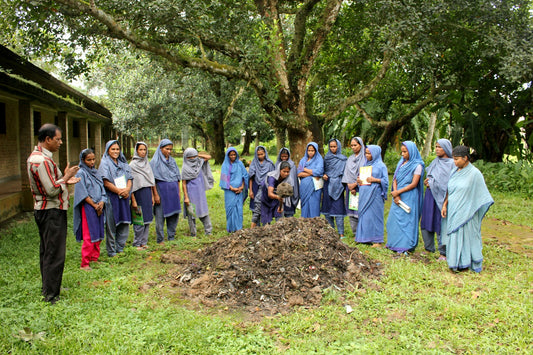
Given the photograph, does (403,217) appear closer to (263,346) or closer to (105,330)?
(263,346)

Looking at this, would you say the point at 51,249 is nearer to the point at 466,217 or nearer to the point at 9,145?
the point at 466,217

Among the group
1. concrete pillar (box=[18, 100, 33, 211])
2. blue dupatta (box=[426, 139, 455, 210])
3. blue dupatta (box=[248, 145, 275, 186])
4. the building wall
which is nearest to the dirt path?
blue dupatta (box=[426, 139, 455, 210])

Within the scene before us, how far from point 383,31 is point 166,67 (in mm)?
6396

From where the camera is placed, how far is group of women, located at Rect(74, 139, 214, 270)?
525cm

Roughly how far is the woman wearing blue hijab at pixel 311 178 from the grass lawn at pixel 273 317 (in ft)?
6.23

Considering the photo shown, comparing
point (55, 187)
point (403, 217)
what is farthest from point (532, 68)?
point (55, 187)

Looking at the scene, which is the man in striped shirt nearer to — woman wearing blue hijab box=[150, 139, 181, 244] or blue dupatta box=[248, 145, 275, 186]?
woman wearing blue hijab box=[150, 139, 181, 244]

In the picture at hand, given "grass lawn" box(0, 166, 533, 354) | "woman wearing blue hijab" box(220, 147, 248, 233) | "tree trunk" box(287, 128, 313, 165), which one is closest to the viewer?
"grass lawn" box(0, 166, 533, 354)

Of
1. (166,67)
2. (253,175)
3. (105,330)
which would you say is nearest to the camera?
(105,330)

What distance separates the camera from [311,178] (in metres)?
7.13

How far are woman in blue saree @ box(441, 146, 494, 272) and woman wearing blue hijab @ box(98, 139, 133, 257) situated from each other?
4.63 m

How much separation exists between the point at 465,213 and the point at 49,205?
493 centimetres

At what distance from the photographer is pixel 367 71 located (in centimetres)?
1243

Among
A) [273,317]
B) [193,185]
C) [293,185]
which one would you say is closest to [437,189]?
[293,185]
